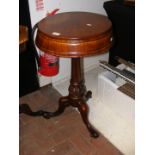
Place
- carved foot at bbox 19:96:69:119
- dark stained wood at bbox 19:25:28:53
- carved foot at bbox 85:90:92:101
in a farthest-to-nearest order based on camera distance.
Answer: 1. carved foot at bbox 85:90:92:101
2. carved foot at bbox 19:96:69:119
3. dark stained wood at bbox 19:25:28:53

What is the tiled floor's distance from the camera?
1.65 metres

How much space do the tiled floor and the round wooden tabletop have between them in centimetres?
66

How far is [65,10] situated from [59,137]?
102 centimetres

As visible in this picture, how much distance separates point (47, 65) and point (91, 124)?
58 cm

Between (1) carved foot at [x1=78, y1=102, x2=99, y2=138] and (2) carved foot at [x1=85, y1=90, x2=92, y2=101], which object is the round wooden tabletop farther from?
(2) carved foot at [x1=85, y1=90, x2=92, y2=101]

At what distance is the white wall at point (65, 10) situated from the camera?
1.94 metres

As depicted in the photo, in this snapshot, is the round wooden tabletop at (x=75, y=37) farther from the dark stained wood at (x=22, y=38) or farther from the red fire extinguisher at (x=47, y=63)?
the red fire extinguisher at (x=47, y=63)

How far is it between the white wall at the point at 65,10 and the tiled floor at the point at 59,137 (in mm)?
329

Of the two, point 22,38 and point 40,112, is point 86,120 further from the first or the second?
point 22,38

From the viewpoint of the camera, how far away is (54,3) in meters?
1.97

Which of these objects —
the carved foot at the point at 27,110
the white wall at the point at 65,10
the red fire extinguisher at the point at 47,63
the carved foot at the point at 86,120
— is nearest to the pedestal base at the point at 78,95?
the carved foot at the point at 86,120

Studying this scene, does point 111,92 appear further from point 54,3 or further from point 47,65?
point 54,3

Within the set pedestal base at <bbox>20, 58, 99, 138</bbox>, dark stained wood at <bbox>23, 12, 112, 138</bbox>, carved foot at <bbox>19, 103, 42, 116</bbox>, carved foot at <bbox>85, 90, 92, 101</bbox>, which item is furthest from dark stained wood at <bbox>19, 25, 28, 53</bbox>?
carved foot at <bbox>85, 90, 92, 101</bbox>
